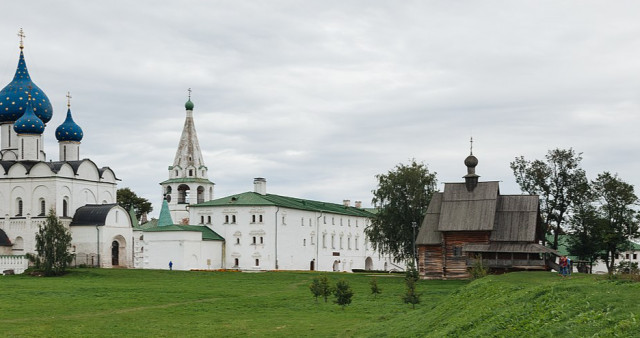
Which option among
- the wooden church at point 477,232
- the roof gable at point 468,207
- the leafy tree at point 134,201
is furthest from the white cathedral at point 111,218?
the leafy tree at point 134,201

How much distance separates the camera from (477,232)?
49438 millimetres

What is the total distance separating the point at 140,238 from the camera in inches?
3063

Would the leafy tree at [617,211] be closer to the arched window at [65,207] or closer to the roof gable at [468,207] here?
the roof gable at [468,207]

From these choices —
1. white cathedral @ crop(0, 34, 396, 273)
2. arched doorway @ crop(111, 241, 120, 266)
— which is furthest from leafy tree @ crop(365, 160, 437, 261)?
arched doorway @ crop(111, 241, 120, 266)

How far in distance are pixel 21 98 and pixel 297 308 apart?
4303 cm

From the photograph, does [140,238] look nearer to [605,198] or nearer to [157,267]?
[157,267]

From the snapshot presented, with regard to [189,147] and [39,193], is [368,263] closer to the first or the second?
[189,147]

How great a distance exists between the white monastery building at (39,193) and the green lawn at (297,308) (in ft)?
45.1

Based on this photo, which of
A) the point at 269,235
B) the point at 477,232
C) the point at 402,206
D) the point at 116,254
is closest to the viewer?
the point at 477,232

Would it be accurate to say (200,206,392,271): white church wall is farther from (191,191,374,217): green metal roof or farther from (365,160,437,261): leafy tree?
(365,160,437,261): leafy tree

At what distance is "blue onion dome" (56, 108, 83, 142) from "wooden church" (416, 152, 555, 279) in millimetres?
32837

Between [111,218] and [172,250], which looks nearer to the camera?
[111,218]

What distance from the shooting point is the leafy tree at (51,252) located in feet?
167

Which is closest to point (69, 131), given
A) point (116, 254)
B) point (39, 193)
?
point (39, 193)
